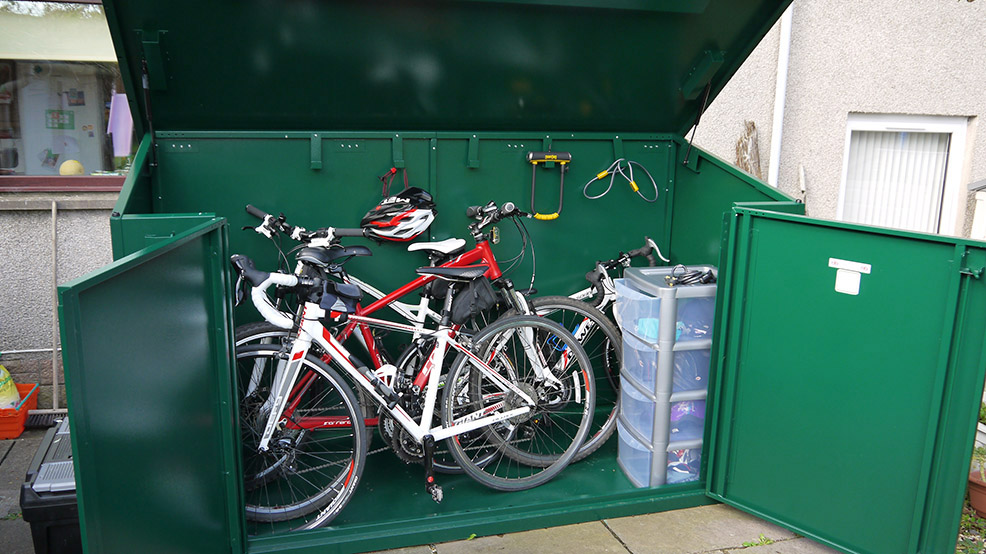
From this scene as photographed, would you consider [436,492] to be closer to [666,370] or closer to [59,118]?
[666,370]

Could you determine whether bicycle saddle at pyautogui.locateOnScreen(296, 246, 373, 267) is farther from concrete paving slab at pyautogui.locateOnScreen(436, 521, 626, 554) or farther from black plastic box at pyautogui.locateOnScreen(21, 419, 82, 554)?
concrete paving slab at pyautogui.locateOnScreen(436, 521, 626, 554)

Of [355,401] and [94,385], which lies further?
[355,401]

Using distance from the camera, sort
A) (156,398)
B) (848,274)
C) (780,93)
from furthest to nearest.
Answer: (780,93), (848,274), (156,398)

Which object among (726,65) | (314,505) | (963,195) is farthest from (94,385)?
(963,195)

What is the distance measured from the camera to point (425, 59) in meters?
3.21

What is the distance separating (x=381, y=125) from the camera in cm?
356

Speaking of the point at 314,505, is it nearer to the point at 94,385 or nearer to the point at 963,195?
the point at 94,385

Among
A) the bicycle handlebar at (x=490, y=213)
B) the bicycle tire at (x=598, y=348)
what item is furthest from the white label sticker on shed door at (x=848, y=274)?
→ the bicycle handlebar at (x=490, y=213)

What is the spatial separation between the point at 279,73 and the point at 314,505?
196 centimetres

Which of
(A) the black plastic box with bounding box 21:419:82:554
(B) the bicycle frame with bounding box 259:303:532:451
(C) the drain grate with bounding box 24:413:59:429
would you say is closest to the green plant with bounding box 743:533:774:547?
(B) the bicycle frame with bounding box 259:303:532:451

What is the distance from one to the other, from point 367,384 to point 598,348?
168cm

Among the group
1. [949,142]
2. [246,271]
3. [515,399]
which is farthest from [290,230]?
[949,142]

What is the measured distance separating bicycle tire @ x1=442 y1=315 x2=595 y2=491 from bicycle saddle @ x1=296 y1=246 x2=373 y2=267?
70 cm

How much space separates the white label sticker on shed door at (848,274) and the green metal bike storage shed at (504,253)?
0.5 inches
